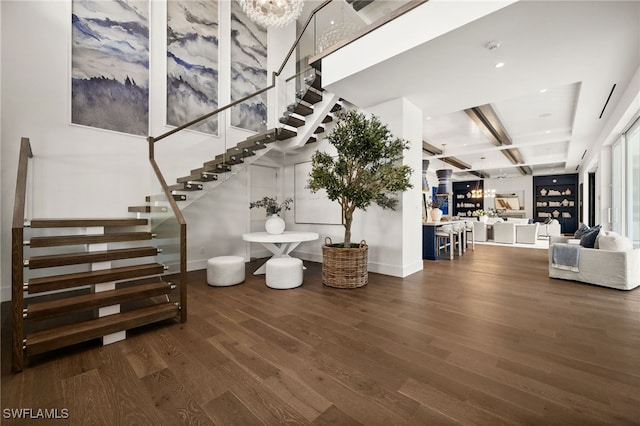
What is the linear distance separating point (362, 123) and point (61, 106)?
4.18 m

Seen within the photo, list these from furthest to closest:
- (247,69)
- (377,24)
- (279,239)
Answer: (247,69) → (279,239) → (377,24)

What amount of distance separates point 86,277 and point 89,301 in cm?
25

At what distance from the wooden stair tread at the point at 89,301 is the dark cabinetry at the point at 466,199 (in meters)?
16.8

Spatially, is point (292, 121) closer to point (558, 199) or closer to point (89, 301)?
point (89, 301)

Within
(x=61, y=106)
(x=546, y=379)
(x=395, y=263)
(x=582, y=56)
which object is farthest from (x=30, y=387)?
(x=582, y=56)

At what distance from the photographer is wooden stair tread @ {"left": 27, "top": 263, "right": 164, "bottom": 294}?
2.04 meters

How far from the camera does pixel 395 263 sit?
14.0 ft

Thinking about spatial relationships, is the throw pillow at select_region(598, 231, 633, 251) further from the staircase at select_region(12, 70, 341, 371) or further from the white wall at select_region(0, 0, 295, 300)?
the white wall at select_region(0, 0, 295, 300)

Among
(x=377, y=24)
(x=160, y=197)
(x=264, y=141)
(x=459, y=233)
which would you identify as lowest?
(x=459, y=233)

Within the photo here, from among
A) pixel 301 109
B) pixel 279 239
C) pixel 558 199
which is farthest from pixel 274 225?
pixel 558 199

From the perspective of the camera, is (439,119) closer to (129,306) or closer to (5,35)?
(129,306)

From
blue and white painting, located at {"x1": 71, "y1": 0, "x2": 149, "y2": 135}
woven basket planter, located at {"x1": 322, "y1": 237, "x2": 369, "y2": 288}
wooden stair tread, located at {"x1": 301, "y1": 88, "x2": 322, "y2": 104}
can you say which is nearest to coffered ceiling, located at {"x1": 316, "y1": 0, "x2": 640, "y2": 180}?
wooden stair tread, located at {"x1": 301, "y1": 88, "x2": 322, "y2": 104}

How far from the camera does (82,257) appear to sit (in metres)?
2.35

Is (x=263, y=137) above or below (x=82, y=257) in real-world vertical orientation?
above
